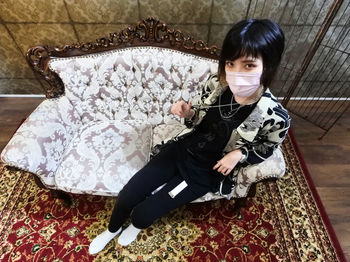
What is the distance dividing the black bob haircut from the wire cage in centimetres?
85

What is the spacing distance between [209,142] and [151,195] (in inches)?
15.5

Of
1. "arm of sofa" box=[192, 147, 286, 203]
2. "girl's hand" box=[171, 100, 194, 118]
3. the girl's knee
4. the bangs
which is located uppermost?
the bangs

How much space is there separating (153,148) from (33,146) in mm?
603

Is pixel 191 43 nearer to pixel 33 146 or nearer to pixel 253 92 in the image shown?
pixel 253 92

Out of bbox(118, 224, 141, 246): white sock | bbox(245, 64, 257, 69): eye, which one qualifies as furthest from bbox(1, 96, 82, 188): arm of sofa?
bbox(245, 64, 257, 69): eye

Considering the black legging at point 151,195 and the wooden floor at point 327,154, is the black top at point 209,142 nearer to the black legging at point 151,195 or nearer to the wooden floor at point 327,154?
the black legging at point 151,195

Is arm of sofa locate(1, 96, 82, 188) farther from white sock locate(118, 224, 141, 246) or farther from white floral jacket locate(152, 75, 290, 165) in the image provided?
white floral jacket locate(152, 75, 290, 165)

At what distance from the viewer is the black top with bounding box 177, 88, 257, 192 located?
92 centimetres

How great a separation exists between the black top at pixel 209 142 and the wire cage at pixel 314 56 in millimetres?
950

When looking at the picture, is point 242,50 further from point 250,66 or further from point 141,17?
point 141,17

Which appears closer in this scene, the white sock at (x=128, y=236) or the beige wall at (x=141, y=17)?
the white sock at (x=128, y=236)

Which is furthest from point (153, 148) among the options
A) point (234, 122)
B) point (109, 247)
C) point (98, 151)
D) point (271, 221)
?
point (271, 221)

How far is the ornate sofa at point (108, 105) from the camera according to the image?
1080 mm

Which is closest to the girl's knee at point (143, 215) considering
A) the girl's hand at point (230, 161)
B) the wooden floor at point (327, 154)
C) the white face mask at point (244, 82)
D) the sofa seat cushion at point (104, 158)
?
the sofa seat cushion at point (104, 158)
